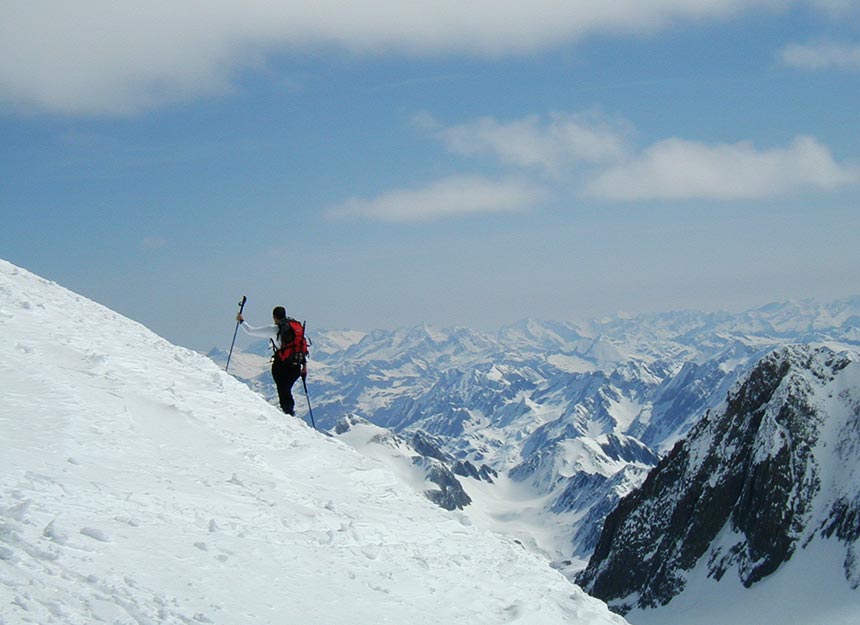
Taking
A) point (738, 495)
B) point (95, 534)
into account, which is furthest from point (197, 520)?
point (738, 495)

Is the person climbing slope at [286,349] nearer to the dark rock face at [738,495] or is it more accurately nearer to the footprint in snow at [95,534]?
the footprint in snow at [95,534]

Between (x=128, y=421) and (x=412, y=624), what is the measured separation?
7031 mm

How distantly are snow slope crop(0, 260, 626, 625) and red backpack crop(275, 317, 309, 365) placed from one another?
6.72ft

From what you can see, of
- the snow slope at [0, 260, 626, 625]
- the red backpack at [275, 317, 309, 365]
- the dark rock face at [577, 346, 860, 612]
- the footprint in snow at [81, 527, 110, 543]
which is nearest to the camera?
the snow slope at [0, 260, 626, 625]

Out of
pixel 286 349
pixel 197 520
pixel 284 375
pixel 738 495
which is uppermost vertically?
pixel 286 349

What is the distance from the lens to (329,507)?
46.1 feet

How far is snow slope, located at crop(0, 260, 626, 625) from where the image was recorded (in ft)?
30.1

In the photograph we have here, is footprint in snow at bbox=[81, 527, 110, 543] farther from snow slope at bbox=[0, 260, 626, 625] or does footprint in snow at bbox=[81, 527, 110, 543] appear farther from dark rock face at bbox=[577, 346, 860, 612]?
dark rock face at bbox=[577, 346, 860, 612]

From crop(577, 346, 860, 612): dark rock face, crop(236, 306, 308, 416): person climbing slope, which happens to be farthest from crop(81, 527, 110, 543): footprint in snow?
crop(577, 346, 860, 612): dark rock face

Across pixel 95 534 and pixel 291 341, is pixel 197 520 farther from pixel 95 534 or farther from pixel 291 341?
pixel 291 341

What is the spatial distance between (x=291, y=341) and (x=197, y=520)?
9539 millimetres

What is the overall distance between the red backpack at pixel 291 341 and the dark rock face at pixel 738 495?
11643 centimetres

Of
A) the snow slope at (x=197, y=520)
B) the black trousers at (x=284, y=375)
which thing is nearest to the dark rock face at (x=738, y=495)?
the black trousers at (x=284, y=375)

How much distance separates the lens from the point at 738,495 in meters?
129
